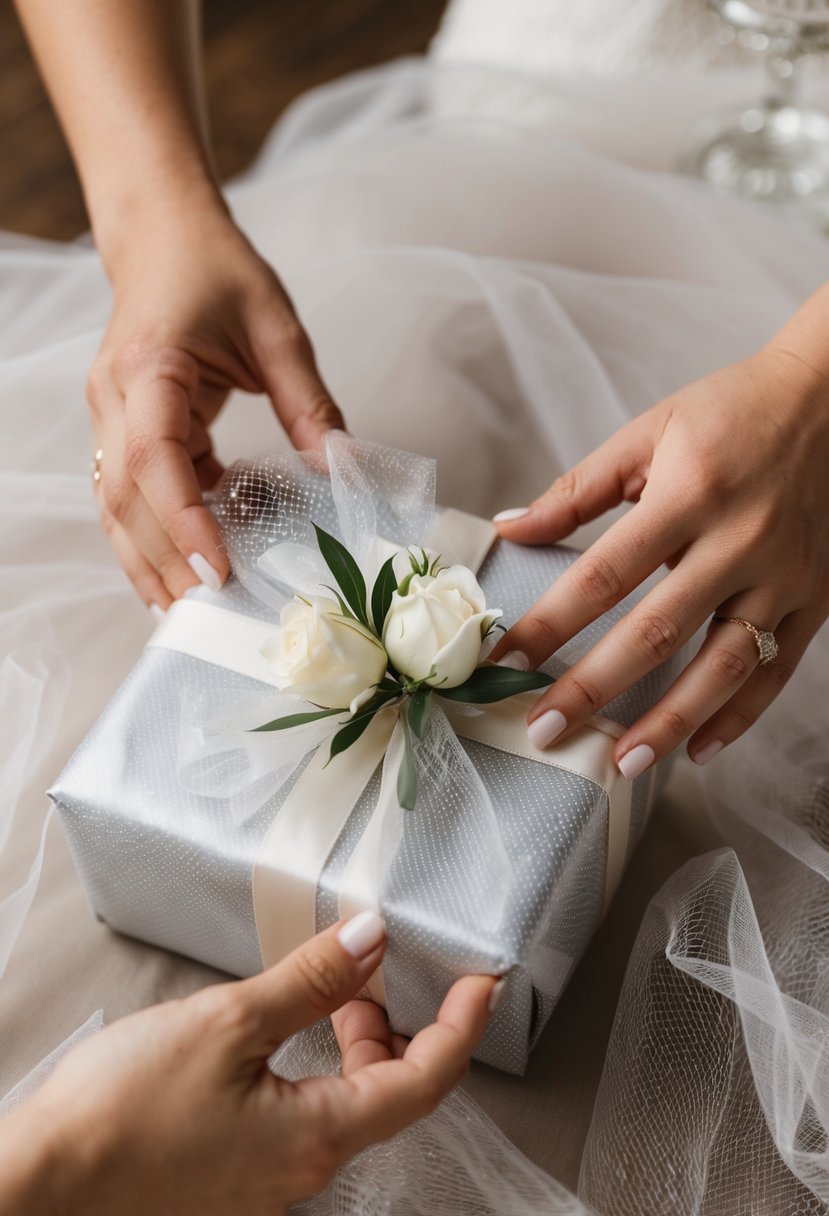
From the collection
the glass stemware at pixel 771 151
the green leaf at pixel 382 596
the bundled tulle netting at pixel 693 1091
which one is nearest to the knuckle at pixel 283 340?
the green leaf at pixel 382 596

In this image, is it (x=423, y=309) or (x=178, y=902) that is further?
(x=423, y=309)

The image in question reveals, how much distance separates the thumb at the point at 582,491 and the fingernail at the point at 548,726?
8.1 inches

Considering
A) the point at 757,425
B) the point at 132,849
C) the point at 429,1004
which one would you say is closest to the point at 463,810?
the point at 429,1004

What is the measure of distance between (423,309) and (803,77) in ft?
2.58

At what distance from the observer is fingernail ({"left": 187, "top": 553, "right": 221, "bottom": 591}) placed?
948 millimetres

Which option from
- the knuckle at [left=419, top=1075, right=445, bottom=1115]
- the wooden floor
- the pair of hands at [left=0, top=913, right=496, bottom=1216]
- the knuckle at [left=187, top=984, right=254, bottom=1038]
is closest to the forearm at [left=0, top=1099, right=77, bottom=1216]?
the pair of hands at [left=0, top=913, right=496, bottom=1216]

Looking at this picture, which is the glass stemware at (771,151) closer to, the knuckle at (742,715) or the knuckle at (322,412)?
the knuckle at (322,412)

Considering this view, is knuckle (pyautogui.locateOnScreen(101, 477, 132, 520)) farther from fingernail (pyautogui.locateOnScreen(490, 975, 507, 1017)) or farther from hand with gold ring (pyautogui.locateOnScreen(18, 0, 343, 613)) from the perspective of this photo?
fingernail (pyautogui.locateOnScreen(490, 975, 507, 1017))

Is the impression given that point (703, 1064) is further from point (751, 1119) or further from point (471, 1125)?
point (471, 1125)

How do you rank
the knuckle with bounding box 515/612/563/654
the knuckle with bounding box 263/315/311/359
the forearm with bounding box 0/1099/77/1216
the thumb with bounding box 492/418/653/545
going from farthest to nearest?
the knuckle with bounding box 263/315/311/359
the thumb with bounding box 492/418/653/545
the knuckle with bounding box 515/612/563/654
the forearm with bounding box 0/1099/77/1216

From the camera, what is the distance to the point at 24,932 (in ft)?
3.16

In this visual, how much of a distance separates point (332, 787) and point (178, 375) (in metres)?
0.44

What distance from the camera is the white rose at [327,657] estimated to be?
0.77m

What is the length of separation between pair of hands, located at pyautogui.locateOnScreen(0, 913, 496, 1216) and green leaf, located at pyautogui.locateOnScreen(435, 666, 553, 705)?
0.21 meters
